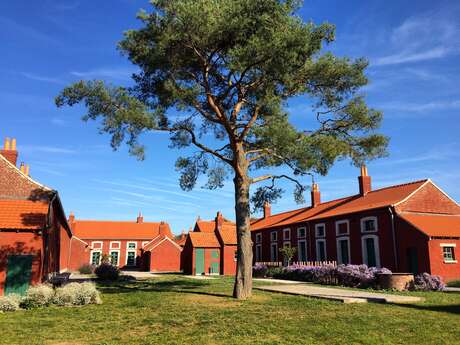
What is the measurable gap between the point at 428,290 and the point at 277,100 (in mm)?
12651

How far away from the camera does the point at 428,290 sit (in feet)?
64.5

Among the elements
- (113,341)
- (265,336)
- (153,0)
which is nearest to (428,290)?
(265,336)

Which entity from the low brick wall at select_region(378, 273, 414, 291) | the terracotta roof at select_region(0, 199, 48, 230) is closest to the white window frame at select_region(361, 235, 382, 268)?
the low brick wall at select_region(378, 273, 414, 291)

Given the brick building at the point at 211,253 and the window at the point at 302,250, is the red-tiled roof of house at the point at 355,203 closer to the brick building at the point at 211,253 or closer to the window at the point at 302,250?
the window at the point at 302,250

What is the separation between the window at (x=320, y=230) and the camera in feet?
110

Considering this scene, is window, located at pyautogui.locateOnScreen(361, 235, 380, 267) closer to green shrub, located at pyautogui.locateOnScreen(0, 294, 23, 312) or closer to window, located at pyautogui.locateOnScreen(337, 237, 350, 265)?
window, located at pyautogui.locateOnScreen(337, 237, 350, 265)

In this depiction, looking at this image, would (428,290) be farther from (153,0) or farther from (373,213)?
(153,0)

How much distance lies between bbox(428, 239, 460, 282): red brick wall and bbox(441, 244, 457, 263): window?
184 millimetres

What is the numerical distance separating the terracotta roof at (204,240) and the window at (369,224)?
1631cm

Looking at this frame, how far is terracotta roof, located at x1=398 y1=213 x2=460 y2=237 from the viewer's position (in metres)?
24.4

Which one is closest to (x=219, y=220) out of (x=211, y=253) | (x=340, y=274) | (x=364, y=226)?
(x=211, y=253)

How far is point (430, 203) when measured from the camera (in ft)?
91.9

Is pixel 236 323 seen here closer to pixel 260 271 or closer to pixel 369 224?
pixel 369 224

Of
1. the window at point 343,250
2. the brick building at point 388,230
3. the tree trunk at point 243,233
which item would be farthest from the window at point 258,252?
the tree trunk at point 243,233
